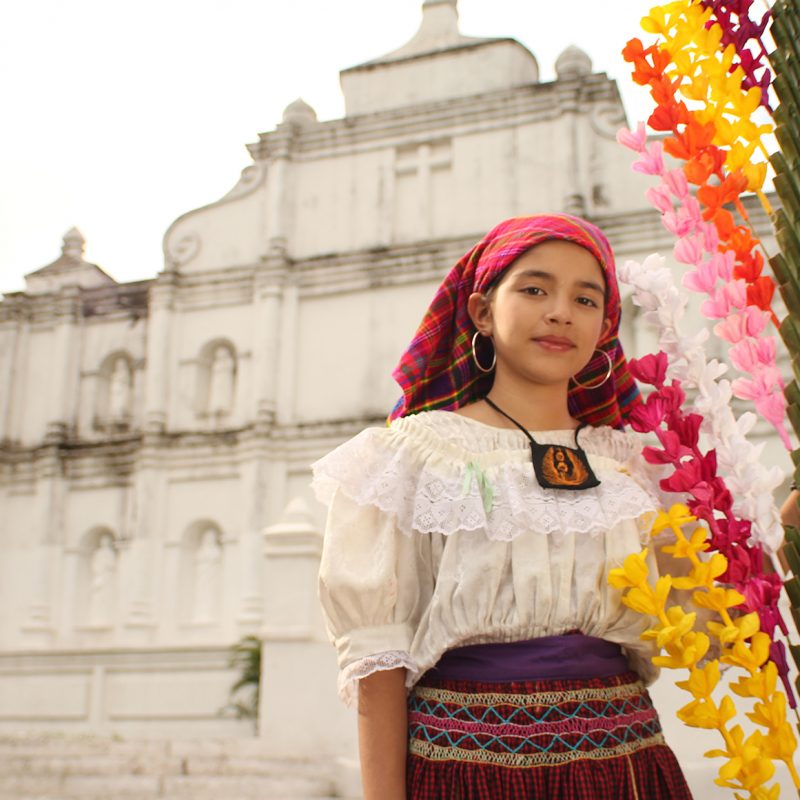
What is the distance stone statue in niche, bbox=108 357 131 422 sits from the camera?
12742mm

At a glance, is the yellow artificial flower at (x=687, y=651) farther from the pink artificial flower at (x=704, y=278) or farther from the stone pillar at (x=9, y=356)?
the stone pillar at (x=9, y=356)

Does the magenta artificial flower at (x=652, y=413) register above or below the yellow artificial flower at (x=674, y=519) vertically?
above

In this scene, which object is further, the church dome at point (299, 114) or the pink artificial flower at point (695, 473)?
the church dome at point (299, 114)

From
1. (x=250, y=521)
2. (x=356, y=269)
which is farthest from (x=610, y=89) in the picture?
(x=250, y=521)

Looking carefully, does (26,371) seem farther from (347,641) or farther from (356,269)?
(347,641)

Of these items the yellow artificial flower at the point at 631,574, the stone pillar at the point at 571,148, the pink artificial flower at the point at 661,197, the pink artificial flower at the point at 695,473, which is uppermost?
the stone pillar at the point at 571,148

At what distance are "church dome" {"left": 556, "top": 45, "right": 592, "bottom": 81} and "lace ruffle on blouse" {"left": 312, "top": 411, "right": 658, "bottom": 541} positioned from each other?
431 inches

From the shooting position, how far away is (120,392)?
12812 millimetres

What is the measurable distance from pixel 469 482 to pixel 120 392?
11.9 metres

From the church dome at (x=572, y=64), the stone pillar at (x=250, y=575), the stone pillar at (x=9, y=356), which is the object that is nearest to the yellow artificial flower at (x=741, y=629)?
the stone pillar at (x=250, y=575)

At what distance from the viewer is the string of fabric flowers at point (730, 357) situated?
Answer: 1183 mm

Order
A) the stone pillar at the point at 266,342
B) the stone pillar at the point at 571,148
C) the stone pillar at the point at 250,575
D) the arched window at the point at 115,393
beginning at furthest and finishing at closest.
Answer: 1. the arched window at the point at 115,393
2. the stone pillar at the point at 266,342
3. the stone pillar at the point at 571,148
4. the stone pillar at the point at 250,575

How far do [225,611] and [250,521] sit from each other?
3.59 feet

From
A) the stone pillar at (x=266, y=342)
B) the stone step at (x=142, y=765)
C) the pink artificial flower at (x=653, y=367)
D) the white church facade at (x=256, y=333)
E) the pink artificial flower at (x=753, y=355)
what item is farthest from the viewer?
the stone pillar at (x=266, y=342)
